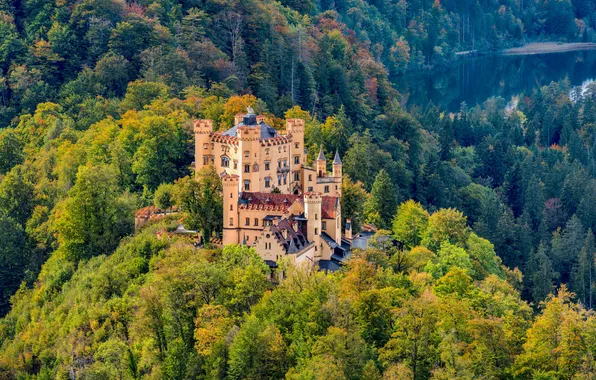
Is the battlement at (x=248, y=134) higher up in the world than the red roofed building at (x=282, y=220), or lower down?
higher up

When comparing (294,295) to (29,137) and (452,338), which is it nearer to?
(452,338)

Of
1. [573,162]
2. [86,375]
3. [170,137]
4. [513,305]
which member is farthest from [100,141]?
[573,162]

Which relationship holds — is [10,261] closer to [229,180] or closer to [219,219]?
[219,219]

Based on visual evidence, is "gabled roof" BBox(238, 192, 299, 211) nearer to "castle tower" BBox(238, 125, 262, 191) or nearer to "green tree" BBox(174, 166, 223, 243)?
"green tree" BBox(174, 166, 223, 243)

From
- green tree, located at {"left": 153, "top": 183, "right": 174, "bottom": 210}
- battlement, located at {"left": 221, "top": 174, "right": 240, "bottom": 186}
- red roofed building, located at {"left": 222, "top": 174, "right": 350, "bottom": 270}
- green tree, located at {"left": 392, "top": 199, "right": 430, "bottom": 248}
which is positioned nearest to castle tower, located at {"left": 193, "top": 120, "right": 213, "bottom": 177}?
green tree, located at {"left": 153, "top": 183, "right": 174, "bottom": 210}

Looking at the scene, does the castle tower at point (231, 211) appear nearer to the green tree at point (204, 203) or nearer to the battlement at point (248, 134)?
the green tree at point (204, 203)

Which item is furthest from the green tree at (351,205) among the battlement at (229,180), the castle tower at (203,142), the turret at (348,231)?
the battlement at (229,180)
